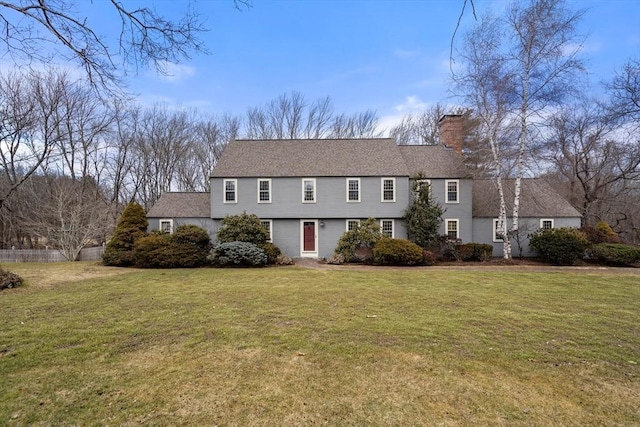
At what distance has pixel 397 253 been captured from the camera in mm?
15641

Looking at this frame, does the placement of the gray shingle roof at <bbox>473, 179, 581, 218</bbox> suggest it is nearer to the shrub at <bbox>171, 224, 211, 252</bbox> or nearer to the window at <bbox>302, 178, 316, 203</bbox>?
the window at <bbox>302, 178, 316, 203</bbox>

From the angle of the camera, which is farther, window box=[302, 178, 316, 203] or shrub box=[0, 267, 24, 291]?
window box=[302, 178, 316, 203]

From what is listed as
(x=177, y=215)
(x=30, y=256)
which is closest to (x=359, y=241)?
(x=177, y=215)

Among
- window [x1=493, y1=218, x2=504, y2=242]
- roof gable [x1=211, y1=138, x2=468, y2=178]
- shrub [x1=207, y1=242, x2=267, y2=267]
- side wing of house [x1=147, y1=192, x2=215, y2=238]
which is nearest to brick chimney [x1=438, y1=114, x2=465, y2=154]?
roof gable [x1=211, y1=138, x2=468, y2=178]

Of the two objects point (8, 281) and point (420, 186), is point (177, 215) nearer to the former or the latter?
point (8, 281)

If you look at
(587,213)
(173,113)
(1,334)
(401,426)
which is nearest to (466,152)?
(587,213)

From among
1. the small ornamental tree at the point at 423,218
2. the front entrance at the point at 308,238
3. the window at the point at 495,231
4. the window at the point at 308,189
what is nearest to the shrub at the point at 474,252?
the small ornamental tree at the point at 423,218

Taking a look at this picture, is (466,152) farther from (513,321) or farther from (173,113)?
(173,113)

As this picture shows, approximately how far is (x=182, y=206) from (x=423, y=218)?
15.5 meters

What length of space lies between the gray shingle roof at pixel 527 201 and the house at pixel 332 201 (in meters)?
0.06

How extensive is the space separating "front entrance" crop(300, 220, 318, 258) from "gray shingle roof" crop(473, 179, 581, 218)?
34.5 feet

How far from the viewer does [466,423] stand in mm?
2943

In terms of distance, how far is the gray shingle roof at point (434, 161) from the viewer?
64.1 ft

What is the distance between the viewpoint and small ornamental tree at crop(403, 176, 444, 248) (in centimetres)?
1744
